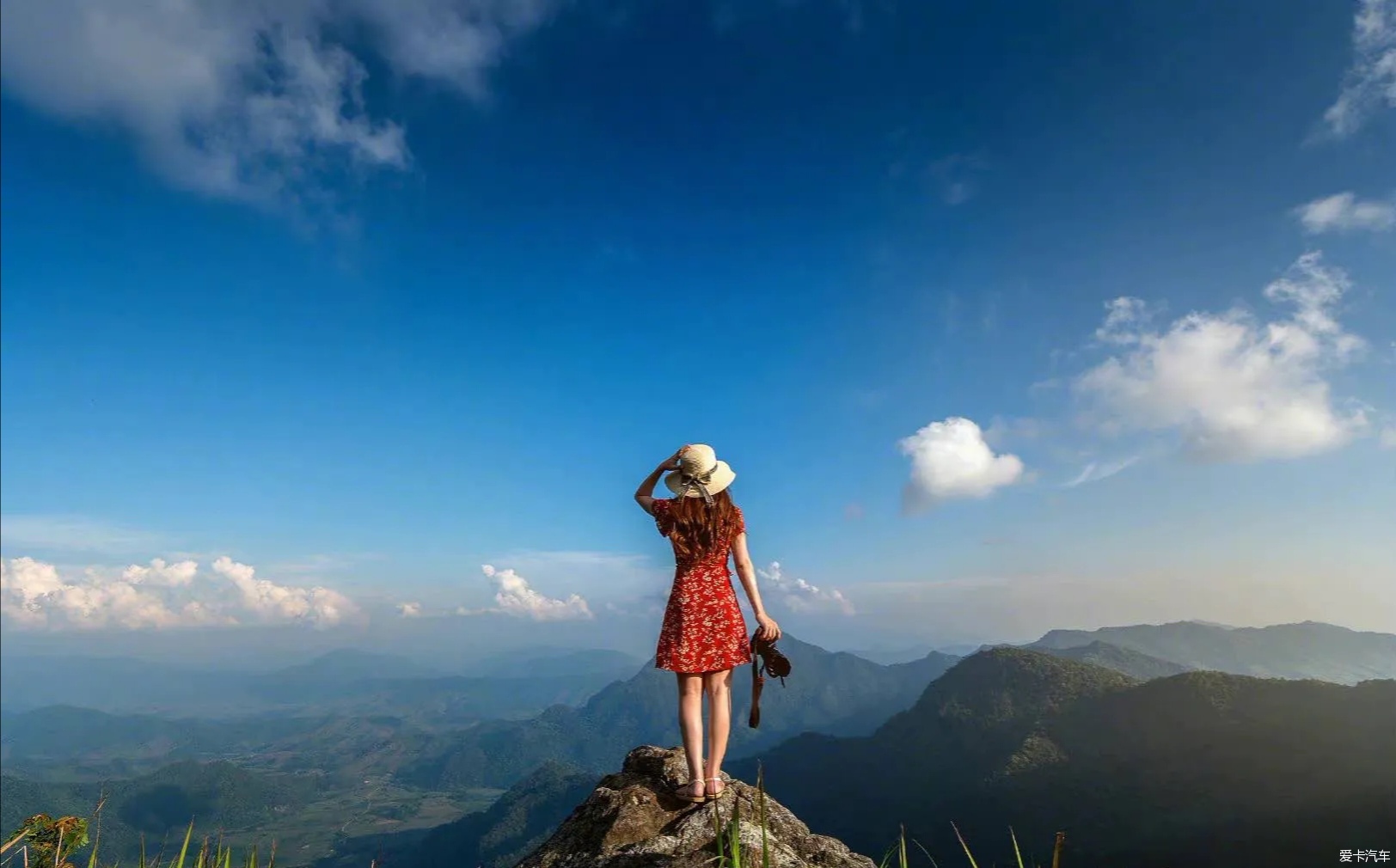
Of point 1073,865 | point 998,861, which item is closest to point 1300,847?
point 1073,865

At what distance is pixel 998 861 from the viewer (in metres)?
122

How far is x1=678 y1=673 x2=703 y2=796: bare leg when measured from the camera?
274 inches

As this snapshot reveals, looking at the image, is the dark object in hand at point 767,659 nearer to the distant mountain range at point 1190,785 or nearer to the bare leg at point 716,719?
the bare leg at point 716,719

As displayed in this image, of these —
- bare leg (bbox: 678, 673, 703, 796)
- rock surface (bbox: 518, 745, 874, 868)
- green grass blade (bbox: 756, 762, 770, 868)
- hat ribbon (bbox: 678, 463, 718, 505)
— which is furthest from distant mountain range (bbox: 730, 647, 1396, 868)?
green grass blade (bbox: 756, 762, 770, 868)

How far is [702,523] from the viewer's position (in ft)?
24.4

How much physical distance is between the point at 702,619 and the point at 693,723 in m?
1.03

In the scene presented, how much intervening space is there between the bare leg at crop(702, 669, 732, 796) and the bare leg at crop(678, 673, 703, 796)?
9cm

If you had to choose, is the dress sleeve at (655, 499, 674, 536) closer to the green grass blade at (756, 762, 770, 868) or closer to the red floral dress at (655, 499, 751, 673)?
the red floral dress at (655, 499, 751, 673)

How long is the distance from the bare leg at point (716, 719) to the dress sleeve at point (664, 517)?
1539 millimetres

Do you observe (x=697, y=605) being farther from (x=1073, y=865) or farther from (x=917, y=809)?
(x=917, y=809)

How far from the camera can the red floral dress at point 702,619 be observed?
7195 millimetres

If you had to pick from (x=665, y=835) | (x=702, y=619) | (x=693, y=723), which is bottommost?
(x=665, y=835)

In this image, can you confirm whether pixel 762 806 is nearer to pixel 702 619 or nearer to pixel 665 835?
pixel 665 835

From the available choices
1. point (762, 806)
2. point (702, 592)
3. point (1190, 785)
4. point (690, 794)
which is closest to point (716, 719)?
point (690, 794)
